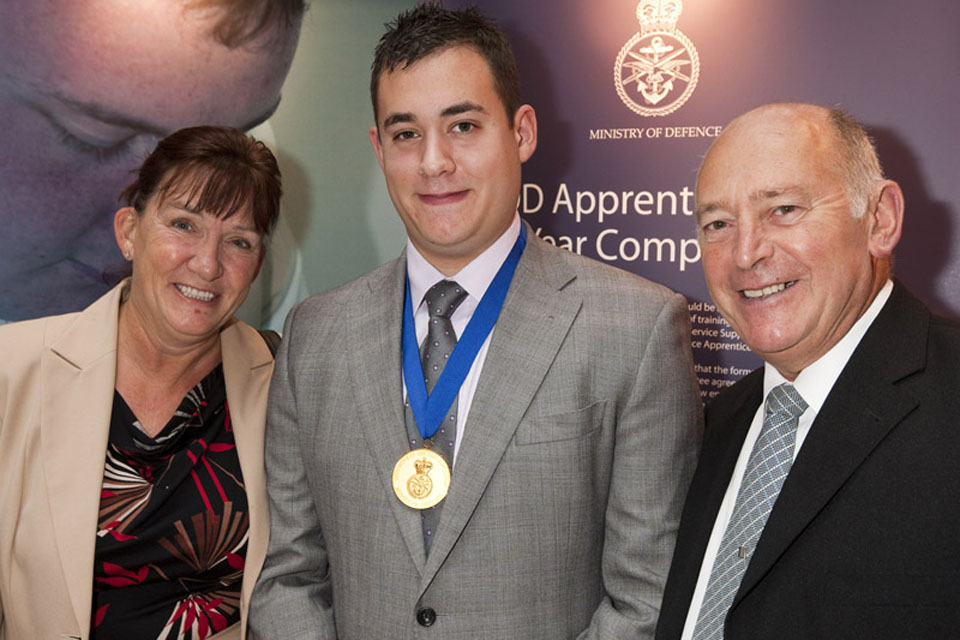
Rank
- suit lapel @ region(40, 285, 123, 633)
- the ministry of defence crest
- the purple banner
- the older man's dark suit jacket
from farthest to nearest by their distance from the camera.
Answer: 1. the ministry of defence crest
2. the purple banner
3. suit lapel @ region(40, 285, 123, 633)
4. the older man's dark suit jacket

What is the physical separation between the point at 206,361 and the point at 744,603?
5.66 ft

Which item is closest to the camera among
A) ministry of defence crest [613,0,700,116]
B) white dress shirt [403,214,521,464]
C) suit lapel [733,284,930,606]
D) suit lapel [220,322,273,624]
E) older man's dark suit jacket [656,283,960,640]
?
older man's dark suit jacket [656,283,960,640]

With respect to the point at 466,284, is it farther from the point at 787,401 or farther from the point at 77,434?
the point at 77,434

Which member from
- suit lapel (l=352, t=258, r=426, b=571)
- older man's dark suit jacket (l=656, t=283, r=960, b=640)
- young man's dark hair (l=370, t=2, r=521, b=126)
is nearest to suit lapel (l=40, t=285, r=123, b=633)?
suit lapel (l=352, t=258, r=426, b=571)

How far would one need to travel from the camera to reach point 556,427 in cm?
192

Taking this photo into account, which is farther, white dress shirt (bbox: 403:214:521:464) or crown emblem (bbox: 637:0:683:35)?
crown emblem (bbox: 637:0:683:35)

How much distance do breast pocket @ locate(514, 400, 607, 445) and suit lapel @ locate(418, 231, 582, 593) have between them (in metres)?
0.03

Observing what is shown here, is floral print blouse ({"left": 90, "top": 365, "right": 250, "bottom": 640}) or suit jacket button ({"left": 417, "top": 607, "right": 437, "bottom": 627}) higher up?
floral print blouse ({"left": 90, "top": 365, "right": 250, "bottom": 640})

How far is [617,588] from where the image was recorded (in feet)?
6.46

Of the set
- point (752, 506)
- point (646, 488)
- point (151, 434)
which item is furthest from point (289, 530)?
point (752, 506)

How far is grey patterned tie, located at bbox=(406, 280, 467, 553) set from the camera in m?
1.94

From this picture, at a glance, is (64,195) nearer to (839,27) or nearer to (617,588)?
(617,588)

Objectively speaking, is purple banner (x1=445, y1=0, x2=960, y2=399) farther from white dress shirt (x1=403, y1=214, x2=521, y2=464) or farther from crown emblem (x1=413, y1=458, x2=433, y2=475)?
crown emblem (x1=413, y1=458, x2=433, y2=475)

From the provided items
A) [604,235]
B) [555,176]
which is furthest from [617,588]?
[555,176]
